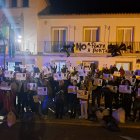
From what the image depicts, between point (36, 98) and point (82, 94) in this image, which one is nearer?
point (82, 94)

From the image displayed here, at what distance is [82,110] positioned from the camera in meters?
15.3

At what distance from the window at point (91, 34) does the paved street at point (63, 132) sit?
16746mm

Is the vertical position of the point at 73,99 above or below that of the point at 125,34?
below

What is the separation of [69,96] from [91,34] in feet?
52.7

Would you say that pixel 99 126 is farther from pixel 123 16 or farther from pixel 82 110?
pixel 123 16

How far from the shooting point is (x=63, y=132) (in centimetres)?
1294

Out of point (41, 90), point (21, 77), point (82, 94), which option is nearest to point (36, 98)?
point (41, 90)

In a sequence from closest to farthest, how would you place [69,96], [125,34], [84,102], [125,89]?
[125,89] → [84,102] → [69,96] → [125,34]

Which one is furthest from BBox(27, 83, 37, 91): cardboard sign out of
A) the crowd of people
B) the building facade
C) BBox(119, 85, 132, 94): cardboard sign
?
the building facade

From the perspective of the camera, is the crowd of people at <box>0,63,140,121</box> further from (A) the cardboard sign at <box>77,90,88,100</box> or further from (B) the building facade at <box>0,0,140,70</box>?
(B) the building facade at <box>0,0,140,70</box>

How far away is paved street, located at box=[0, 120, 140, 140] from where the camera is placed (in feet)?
39.9

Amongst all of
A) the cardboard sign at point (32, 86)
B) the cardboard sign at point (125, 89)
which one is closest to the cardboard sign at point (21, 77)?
the cardboard sign at point (32, 86)

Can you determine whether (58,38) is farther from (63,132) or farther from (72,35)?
(63,132)

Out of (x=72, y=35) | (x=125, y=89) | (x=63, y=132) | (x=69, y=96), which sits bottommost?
(x=63, y=132)
